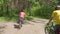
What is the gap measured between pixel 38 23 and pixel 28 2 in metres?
3.16

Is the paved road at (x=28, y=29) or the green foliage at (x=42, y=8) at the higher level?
the green foliage at (x=42, y=8)

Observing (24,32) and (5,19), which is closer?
(24,32)

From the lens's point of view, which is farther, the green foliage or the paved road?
the green foliage

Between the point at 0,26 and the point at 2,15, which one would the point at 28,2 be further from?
the point at 0,26

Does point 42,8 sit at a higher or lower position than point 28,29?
higher

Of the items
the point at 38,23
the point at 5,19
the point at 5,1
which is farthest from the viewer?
the point at 5,1

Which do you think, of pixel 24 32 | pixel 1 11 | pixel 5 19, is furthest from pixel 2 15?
pixel 24 32

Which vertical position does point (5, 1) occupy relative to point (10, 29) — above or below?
above

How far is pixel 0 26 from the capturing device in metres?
14.3

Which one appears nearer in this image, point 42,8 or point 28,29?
point 28,29

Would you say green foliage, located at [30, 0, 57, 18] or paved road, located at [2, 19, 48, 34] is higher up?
green foliage, located at [30, 0, 57, 18]

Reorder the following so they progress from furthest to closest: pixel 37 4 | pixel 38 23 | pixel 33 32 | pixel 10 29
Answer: pixel 37 4 → pixel 38 23 → pixel 10 29 → pixel 33 32

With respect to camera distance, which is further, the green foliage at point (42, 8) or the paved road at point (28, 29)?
the green foliage at point (42, 8)

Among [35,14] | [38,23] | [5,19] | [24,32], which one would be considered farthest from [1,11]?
[24,32]
